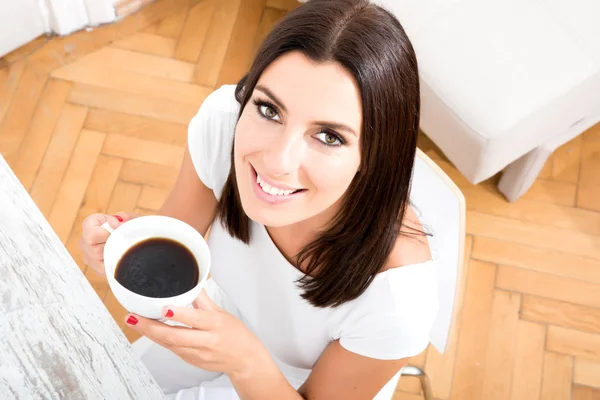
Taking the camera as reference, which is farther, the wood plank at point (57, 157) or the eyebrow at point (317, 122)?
the wood plank at point (57, 157)

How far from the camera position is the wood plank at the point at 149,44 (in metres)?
2.54

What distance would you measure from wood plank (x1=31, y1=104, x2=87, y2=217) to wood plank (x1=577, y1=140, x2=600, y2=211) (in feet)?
5.08

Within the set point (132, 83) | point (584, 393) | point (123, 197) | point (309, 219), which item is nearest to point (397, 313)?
point (309, 219)

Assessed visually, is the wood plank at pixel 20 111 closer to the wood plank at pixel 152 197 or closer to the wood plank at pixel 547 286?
the wood plank at pixel 152 197

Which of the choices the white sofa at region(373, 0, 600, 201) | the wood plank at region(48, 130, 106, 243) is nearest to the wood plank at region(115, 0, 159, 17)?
the wood plank at region(48, 130, 106, 243)

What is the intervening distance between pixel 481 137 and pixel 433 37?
0.92ft

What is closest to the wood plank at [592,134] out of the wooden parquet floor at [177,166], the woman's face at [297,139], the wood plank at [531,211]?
the wooden parquet floor at [177,166]

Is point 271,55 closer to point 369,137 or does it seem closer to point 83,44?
point 369,137

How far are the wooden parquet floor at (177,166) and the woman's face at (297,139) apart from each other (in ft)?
3.66

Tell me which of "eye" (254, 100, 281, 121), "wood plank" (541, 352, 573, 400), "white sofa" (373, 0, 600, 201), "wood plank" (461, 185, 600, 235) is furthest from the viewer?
"wood plank" (461, 185, 600, 235)

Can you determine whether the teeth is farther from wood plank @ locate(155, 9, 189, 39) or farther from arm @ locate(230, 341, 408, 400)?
wood plank @ locate(155, 9, 189, 39)

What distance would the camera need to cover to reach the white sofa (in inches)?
75.4

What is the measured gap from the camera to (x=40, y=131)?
93.4 inches

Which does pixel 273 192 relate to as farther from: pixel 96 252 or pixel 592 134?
pixel 592 134
